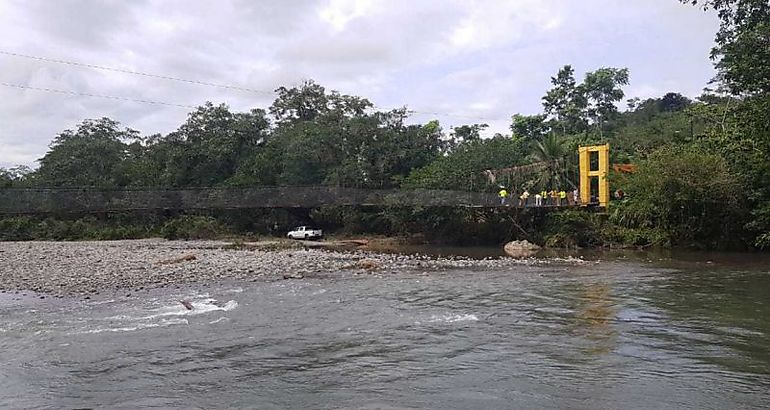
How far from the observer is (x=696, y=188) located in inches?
892

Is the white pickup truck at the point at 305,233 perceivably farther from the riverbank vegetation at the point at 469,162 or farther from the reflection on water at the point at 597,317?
the reflection on water at the point at 597,317

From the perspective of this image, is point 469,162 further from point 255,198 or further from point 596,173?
point 255,198

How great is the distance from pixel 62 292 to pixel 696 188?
19955 millimetres

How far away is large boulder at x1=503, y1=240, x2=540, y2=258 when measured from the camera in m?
25.3

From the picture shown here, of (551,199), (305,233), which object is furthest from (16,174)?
(551,199)

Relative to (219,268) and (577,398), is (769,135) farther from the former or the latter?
(219,268)

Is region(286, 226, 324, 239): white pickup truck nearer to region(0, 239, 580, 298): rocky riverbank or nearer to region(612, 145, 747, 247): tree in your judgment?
region(0, 239, 580, 298): rocky riverbank

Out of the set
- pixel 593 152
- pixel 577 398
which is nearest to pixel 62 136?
pixel 593 152

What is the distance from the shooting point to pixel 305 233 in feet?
120

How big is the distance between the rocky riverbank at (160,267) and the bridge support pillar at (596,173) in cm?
775

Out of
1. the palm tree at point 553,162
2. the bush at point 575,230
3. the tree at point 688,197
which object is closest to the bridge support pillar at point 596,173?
the bush at point 575,230

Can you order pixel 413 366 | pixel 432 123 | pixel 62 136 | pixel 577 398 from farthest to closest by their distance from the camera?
pixel 62 136 < pixel 432 123 < pixel 413 366 < pixel 577 398

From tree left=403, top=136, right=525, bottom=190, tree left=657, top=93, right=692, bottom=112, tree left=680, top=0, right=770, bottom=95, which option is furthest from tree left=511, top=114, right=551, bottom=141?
tree left=680, top=0, right=770, bottom=95

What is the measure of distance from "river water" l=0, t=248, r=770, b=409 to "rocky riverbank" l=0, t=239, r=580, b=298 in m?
1.86
